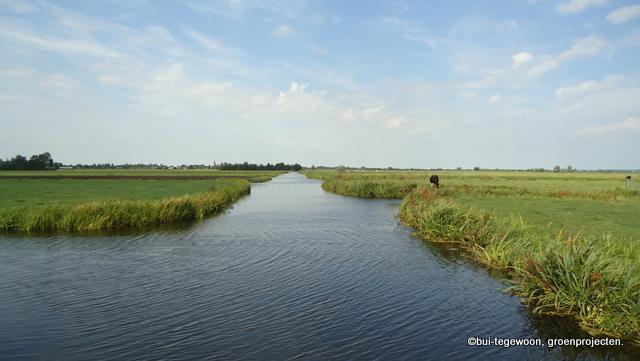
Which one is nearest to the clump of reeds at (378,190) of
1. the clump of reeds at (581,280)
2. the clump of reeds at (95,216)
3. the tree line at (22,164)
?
the clump of reeds at (95,216)

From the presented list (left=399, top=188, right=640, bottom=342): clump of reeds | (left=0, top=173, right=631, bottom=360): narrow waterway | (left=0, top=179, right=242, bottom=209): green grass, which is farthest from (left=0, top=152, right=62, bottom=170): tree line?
(left=399, top=188, right=640, bottom=342): clump of reeds

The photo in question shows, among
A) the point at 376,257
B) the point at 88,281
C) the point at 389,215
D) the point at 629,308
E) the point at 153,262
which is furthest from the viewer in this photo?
the point at 389,215

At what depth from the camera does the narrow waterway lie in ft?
31.6

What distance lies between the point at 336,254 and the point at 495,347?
1123 cm

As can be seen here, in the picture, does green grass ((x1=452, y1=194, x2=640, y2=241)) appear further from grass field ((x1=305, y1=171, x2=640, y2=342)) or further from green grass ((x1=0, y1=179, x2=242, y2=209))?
green grass ((x1=0, y1=179, x2=242, y2=209))

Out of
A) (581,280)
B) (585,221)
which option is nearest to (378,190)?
(585,221)

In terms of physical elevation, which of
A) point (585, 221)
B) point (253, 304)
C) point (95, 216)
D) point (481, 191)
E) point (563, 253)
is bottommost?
point (253, 304)

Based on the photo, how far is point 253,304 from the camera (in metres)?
12.7

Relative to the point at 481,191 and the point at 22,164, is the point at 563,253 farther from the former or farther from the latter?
the point at 22,164

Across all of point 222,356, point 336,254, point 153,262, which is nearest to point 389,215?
point 336,254

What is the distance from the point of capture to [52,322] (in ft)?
36.6

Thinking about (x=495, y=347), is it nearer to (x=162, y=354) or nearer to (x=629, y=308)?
(x=629, y=308)

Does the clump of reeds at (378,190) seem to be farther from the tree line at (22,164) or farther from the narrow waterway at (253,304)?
the tree line at (22,164)

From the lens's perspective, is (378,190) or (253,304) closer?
(253,304)
